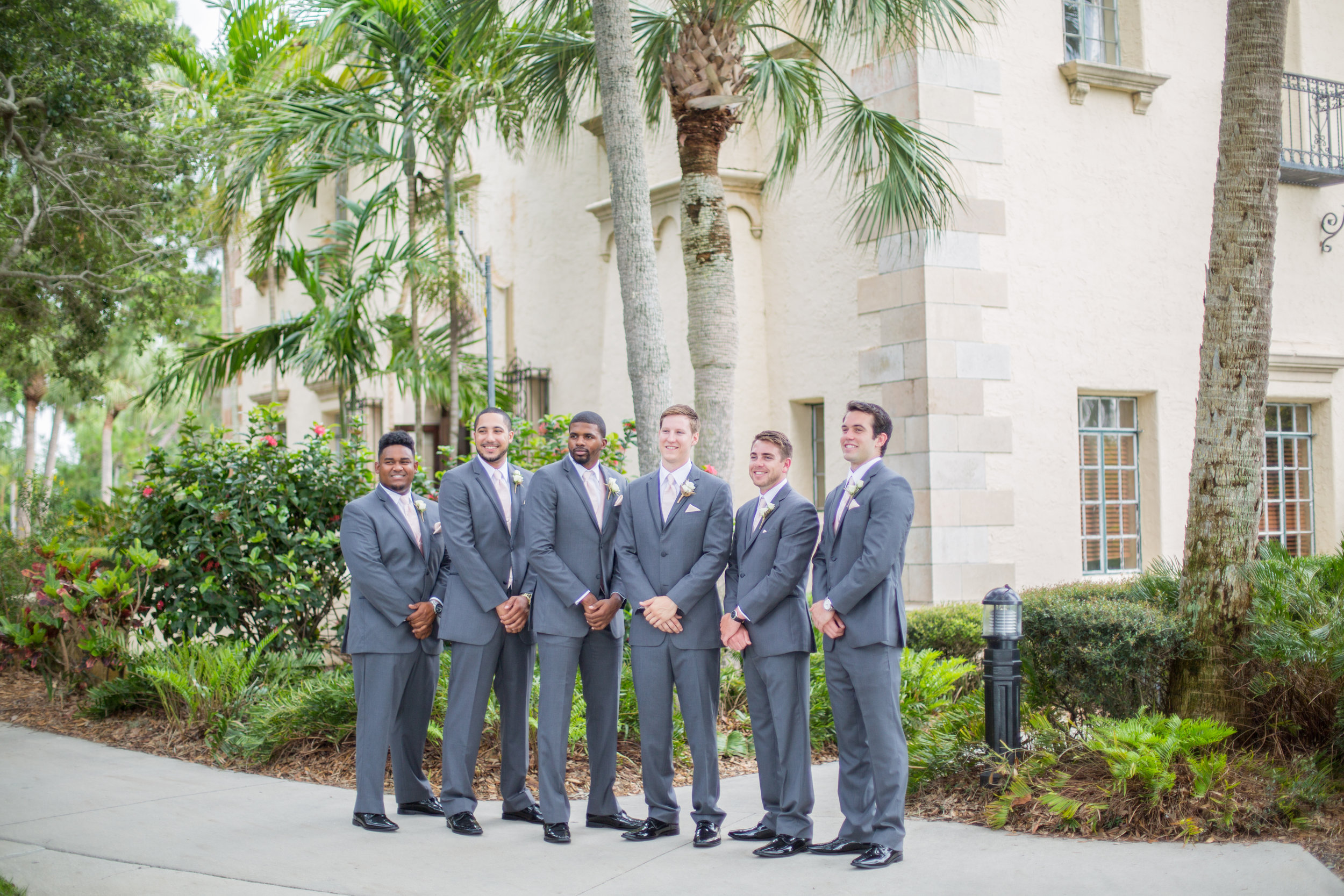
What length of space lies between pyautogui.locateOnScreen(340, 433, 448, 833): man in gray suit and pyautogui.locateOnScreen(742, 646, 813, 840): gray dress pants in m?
1.74

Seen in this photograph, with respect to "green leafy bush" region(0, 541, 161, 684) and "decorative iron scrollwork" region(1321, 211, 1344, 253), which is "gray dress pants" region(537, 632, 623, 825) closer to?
"green leafy bush" region(0, 541, 161, 684)

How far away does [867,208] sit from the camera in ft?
33.9

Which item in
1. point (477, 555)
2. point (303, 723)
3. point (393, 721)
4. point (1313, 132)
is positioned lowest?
point (303, 723)

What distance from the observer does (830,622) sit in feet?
18.1

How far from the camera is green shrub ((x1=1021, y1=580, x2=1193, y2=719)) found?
20.9ft

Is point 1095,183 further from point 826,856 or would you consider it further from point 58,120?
point 58,120

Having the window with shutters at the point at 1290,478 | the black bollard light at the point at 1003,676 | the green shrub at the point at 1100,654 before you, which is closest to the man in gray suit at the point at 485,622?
the black bollard light at the point at 1003,676

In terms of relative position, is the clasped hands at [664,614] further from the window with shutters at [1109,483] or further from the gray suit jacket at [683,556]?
the window with shutters at [1109,483]

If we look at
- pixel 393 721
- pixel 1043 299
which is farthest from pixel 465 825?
pixel 1043 299

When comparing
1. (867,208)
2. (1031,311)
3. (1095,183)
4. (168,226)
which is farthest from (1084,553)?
(168,226)

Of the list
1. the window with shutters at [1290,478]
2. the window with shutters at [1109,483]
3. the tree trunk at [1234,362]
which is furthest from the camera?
the window with shutters at [1290,478]

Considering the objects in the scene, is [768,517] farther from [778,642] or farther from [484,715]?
[484,715]

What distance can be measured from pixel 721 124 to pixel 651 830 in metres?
5.62

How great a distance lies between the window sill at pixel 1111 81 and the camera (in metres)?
12.0
